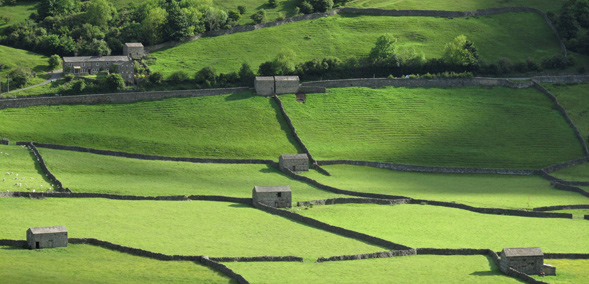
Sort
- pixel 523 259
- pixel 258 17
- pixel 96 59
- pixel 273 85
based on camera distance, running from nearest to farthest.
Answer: pixel 523 259, pixel 273 85, pixel 96 59, pixel 258 17

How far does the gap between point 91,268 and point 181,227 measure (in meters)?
17.8

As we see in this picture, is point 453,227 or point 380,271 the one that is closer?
point 380,271

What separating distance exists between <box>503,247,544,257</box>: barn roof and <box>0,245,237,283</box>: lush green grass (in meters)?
25.7

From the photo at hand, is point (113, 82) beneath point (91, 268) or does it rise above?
above

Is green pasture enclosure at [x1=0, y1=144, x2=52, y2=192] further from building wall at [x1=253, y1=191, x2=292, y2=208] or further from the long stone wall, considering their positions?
building wall at [x1=253, y1=191, x2=292, y2=208]

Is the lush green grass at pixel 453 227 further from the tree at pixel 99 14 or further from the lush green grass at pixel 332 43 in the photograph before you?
the tree at pixel 99 14

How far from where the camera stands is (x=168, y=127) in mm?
154375

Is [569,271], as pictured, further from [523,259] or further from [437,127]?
[437,127]

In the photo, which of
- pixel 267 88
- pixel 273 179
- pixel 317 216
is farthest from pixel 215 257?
pixel 267 88

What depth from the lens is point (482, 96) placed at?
571 feet

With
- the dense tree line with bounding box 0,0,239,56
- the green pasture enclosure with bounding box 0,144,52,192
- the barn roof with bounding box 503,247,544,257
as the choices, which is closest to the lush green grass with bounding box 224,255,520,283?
the barn roof with bounding box 503,247,544,257

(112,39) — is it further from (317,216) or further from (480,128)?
(317,216)

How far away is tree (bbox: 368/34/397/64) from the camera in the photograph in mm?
180625

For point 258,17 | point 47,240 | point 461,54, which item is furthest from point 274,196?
point 258,17
